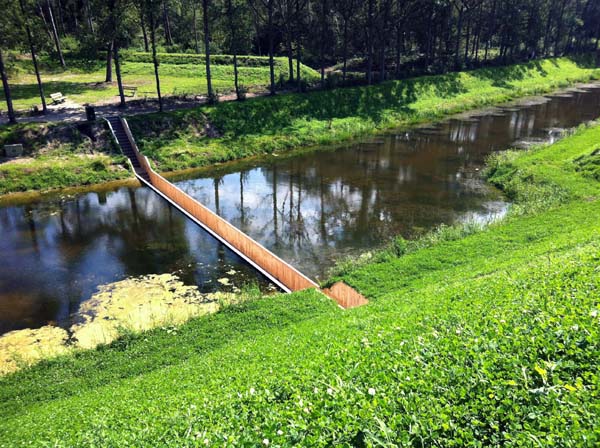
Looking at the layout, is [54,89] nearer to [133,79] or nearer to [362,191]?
[133,79]

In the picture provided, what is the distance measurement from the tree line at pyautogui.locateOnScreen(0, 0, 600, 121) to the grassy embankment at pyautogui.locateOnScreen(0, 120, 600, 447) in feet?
103

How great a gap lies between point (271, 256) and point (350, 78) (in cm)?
4025

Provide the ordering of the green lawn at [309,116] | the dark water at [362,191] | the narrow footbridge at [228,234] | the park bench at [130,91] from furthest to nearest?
the park bench at [130,91]
the green lawn at [309,116]
the dark water at [362,191]
the narrow footbridge at [228,234]

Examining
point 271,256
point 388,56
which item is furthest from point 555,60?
point 271,256

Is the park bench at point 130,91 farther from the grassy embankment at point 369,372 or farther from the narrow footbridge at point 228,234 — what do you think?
the grassy embankment at point 369,372

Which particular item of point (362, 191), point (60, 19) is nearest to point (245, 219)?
point (362, 191)

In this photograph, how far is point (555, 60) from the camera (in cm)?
7950

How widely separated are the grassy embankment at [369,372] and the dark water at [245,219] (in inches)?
197

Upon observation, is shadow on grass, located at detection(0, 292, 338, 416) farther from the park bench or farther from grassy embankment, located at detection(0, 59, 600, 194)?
the park bench

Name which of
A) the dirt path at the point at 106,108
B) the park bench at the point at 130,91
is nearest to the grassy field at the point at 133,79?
the park bench at the point at 130,91

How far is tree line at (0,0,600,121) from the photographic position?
40.1m

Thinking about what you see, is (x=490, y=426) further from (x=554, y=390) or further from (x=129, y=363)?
(x=129, y=363)

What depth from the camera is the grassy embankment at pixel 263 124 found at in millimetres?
33094

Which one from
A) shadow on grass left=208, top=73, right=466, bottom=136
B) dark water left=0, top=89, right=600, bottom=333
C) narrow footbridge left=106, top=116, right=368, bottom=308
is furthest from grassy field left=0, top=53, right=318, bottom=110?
dark water left=0, top=89, right=600, bottom=333
